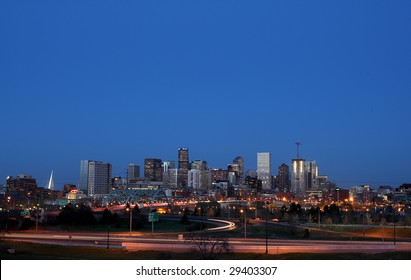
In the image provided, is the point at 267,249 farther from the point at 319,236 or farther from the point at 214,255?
the point at 319,236

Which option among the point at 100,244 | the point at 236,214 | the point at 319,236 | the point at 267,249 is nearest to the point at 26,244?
the point at 100,244

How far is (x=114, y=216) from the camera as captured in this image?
294 feet

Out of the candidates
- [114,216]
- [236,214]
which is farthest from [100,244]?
[236,214]

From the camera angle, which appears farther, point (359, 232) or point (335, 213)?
point (335, 213)

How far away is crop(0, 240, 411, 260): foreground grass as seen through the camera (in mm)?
39531

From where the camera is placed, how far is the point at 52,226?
8081cm

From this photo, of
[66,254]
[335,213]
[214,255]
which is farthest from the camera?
[335,213]

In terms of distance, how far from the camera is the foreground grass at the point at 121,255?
3953cm

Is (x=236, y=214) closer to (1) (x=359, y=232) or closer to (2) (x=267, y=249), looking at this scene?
(1) (x=359, y=232)

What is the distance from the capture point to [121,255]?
43.8 m

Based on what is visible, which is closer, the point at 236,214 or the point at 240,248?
the point at 240,248

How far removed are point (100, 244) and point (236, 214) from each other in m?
73.7
